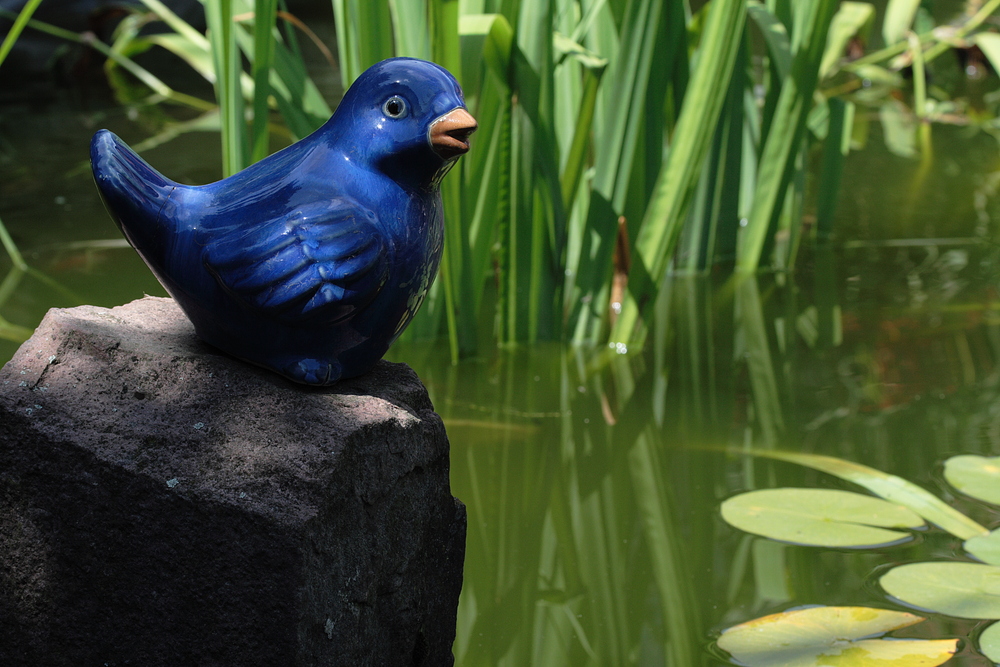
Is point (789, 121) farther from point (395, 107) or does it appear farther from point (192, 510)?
point (192, 510)

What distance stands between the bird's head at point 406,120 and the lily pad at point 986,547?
73 centimetres

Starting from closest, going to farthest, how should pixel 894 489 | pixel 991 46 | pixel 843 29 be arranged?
pixel 894 489
pixel 843 29
pixel 991 46

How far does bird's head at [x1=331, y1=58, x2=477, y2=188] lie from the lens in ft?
2.79

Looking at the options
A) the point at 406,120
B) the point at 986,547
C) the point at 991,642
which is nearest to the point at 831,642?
the point at 991,642

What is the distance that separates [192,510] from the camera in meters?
0.77

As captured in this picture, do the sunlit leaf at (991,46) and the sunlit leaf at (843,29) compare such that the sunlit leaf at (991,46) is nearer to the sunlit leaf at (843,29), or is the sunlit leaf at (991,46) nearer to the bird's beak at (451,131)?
the sunlit leaf at (843,29)

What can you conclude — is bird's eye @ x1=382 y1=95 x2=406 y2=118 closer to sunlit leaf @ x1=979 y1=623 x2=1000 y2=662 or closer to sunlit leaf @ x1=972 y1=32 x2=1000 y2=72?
sunlit leaf @ x1=979 y1=623 x2=1000 y2=662

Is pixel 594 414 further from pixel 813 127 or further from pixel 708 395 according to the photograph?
pixel 813 127

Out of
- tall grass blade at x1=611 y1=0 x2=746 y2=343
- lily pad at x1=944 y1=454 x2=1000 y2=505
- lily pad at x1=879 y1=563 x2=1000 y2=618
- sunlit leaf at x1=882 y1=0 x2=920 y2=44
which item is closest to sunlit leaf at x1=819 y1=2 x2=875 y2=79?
sunlit leaf at x1=882 y1=0 x2=920 y2=44

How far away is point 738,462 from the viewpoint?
53.1 inches

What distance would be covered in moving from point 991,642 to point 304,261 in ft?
2.43

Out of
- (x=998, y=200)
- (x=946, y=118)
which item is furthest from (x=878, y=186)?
(x=946, y=118)

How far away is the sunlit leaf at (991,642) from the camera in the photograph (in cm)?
94

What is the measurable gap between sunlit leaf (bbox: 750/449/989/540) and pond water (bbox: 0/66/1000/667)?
0.02m
